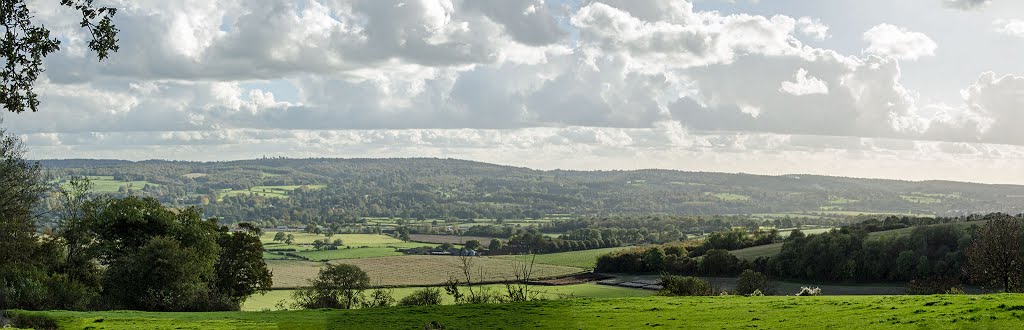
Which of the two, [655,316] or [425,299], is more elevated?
[655,316]

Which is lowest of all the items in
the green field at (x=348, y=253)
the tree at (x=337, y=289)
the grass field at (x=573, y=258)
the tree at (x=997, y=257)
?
the green field at (x=348, y=253)

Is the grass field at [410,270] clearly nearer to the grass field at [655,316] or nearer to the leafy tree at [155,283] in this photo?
the leafy tree at [155,283]

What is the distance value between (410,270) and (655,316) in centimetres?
9407

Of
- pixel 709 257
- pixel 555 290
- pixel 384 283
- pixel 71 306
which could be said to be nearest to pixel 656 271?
pixel 709 257

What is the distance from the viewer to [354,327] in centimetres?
3988

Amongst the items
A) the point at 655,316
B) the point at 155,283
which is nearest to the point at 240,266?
the point at 155,283

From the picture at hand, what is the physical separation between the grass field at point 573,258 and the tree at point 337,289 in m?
55.4

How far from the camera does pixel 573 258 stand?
14900 centimetres

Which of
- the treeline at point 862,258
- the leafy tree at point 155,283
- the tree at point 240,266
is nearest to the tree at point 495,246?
the treeline at point 862,258

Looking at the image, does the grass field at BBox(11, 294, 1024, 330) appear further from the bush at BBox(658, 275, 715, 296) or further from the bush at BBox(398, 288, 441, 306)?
the bush at BBox(398, 288, 441, 306)

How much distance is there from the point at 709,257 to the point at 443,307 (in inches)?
3060

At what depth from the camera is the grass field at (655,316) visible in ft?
95.3

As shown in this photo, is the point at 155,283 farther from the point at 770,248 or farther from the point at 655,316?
the point at 770,248

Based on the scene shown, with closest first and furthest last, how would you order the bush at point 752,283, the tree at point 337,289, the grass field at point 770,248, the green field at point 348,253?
the tree at point 337,289
the bush at point 752,283
the grass field at point 770,248
the green field at point 348,253
